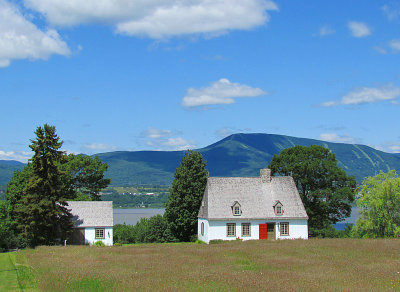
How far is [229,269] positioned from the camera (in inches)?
1101

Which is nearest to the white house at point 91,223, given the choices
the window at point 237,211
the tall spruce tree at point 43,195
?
the tall spruce tree at point 43,195

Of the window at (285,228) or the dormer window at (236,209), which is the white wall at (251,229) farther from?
the dormer window at (236,209)

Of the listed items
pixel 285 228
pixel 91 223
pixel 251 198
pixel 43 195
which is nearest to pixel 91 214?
pixel 91 223

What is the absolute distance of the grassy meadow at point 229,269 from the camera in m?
22.1

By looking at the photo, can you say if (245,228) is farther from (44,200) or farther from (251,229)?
(44,200)

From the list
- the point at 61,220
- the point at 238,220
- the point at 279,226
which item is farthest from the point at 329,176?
the point at 61,220

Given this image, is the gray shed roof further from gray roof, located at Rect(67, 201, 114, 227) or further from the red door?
gray roof, located at Rect(67, 201, 114, 227)

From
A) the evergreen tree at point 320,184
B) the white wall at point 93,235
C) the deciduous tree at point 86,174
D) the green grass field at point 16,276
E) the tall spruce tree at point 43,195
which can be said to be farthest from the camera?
the deciduous tree at point 86,174

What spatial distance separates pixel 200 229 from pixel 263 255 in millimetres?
24570

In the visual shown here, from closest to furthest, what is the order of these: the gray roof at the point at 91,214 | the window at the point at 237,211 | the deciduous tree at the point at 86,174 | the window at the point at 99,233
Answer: the window at the point at 99,233, the gray roof at the point at 91,214, the window at the point at 237,211, the deciduous tree at the point at 86,174

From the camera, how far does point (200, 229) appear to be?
59.1 metres

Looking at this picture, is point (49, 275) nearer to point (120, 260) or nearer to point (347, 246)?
point (120, 260)

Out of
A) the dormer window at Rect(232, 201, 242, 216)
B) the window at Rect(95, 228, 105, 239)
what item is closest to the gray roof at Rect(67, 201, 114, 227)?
the window at Rect(95, 228, 105, 239)

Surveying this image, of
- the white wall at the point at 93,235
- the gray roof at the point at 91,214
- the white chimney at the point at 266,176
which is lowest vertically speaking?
the white wall at the point at 93,235
